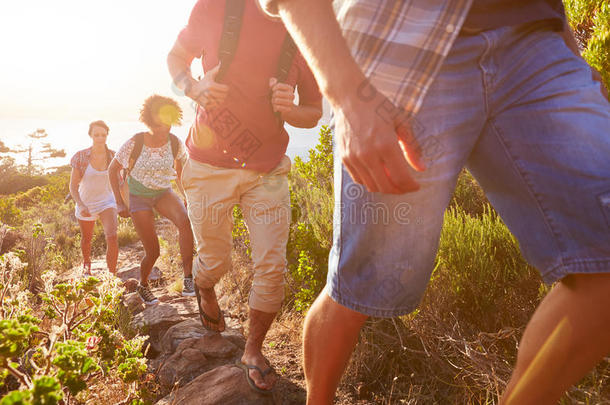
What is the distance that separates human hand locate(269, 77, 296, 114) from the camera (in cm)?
225

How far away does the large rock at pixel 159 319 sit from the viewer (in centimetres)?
368

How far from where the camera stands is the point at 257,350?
2.41 m

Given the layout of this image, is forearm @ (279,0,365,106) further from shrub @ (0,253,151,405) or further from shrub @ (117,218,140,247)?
shrub @ (117,218,140,247)

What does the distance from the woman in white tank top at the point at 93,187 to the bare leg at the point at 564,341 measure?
5.44 m

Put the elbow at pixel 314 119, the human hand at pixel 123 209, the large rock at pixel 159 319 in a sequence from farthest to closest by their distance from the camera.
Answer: the human hand at pixel 123 209 → the large rock at pixel 159 319 → the elbow at pixel 314 119

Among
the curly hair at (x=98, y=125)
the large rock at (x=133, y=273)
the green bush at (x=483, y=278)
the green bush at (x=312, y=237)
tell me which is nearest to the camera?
the green bush at (x=483, y=278)

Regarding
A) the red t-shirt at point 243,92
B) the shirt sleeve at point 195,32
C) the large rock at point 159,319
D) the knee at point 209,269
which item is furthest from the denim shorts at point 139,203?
the shirt sleeve at point 195,32

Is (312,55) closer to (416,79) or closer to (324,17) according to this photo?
(324,17)

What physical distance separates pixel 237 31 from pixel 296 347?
226cm

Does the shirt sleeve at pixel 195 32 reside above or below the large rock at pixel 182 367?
above

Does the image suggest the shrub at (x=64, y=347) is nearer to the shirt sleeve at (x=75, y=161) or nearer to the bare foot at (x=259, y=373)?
the bare foot at (x=259, y=373)

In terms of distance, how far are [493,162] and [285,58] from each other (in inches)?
63.3

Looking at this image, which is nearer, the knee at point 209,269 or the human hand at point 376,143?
the human hand at point 376,143

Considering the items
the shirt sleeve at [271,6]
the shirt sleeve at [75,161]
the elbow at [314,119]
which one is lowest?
the shirt sleeve at [75,161]
